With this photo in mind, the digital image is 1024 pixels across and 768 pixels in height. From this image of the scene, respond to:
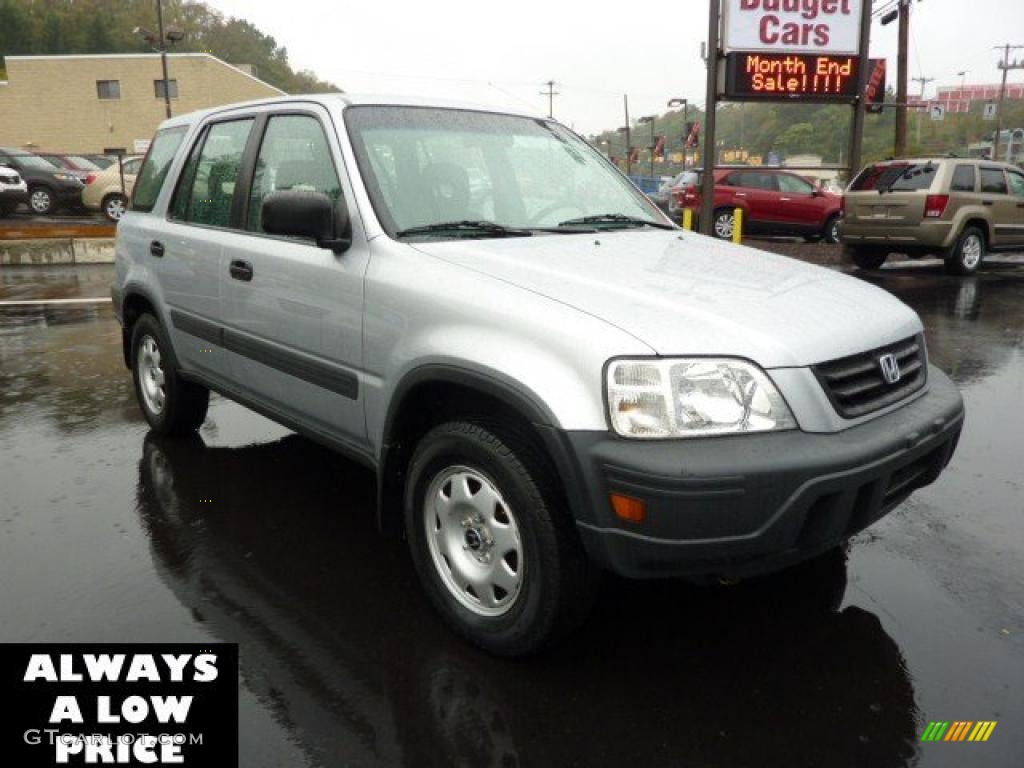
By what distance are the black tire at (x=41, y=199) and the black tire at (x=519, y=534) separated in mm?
21048

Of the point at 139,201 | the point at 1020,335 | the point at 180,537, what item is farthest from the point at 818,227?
the point at 180,537

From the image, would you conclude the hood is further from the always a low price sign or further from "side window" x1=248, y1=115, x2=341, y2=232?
the always a low price sign

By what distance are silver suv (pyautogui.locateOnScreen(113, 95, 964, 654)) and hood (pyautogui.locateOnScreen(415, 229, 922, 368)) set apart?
1 cm

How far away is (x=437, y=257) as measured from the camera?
294 cm

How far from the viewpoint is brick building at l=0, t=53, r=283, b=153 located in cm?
4772

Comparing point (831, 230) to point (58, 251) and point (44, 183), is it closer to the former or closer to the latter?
point (58, 251)

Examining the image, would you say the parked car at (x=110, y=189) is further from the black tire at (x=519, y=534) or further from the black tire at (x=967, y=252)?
the black tire at (x=519, y=534)

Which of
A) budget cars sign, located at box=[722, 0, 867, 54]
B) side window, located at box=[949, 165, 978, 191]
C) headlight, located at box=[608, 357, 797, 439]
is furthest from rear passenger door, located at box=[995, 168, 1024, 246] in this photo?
headlight, located at box=[608, 357, 797, 439]

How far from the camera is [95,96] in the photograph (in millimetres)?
48312

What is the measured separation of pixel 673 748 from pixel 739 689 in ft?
1.19

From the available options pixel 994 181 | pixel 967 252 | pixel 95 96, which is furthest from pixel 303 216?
pixel 95 96

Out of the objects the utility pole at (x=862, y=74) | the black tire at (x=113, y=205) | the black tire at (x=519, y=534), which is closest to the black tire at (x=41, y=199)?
the black tire at (x=113, y=205)

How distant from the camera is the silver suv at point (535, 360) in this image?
2340 mm

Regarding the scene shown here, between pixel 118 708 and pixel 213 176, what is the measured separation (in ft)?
8.85
